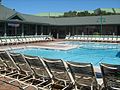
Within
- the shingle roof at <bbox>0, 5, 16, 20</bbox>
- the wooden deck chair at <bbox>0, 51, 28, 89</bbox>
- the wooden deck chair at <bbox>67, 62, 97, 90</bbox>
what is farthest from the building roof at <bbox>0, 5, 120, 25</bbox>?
the wooden deck chair at <bbox>67, 62, 97, 90</bbox>

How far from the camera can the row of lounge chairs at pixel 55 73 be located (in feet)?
15.3

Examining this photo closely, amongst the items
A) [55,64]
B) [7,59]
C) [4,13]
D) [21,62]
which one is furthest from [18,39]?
[55,64]

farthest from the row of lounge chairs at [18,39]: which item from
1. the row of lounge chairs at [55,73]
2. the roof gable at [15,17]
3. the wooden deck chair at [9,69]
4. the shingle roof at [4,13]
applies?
the row of lounge chairs at [55,73]

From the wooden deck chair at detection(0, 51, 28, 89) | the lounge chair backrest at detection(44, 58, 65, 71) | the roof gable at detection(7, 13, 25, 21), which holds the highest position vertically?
the roof gable at detection(7, 13, 25, 21)

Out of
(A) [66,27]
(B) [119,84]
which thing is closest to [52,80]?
(B) [119,84]

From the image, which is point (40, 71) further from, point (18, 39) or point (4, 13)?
point (4, 13)

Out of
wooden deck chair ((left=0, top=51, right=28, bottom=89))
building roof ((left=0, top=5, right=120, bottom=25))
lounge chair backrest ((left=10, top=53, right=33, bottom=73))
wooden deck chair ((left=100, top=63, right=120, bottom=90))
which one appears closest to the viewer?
wooden deck chair ((left=100, top=63, right=120, bottom=90))

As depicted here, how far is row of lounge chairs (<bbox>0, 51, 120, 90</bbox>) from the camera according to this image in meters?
4.67

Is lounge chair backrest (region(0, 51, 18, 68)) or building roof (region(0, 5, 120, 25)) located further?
building roof (region(0, 5, 120, 25))

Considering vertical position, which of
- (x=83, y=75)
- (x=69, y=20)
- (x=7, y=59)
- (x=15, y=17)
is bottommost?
(x=83, y=75)

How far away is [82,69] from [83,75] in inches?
6.8

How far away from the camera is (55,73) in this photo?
5582 mm

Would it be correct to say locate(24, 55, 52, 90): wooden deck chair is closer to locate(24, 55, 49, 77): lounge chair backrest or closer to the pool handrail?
locate(24, 55, 49, 77): lounge chair backrest

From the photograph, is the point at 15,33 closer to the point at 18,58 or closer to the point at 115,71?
the point at 18,58
